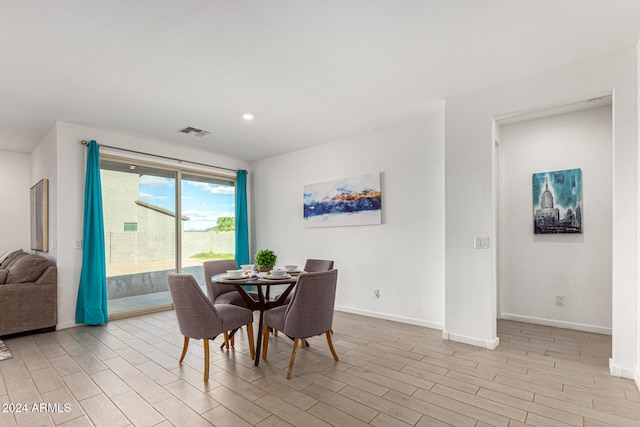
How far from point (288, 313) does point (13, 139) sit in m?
5.43

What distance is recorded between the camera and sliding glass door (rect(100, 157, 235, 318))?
4.75 m

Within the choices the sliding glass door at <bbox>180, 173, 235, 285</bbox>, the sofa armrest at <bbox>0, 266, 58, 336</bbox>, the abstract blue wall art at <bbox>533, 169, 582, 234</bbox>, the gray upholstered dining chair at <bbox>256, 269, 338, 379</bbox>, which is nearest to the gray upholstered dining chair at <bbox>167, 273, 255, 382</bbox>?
the gray upholstered dining chair at <bbox>256, 269, 338, 379</bbox>

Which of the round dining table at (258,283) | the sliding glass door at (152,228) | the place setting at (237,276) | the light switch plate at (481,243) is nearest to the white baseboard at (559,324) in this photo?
the light switch plate at (481,243)

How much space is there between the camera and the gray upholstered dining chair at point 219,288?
361cm

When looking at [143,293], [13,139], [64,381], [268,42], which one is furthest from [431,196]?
[13,139]

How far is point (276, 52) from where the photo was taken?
265 cm

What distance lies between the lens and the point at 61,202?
4.24m

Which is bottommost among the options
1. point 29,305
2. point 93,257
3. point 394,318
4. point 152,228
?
point 394,318

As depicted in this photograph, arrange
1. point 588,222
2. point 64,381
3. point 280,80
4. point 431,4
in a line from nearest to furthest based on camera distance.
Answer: point 431,4 → point 64,381 → point 280,80 → point 588,222

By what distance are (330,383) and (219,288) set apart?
1.90m

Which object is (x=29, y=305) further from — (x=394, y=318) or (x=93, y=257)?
(x=394, y=318)

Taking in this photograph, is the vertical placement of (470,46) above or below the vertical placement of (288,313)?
above

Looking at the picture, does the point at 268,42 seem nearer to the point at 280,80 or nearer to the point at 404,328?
the point at 280,80

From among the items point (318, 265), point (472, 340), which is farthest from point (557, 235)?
point (318, 265)
